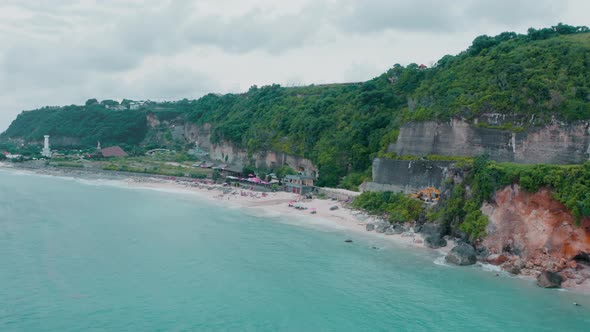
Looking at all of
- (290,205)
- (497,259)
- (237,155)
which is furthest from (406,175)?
(237,155)

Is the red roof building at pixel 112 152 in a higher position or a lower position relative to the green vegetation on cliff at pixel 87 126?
lower

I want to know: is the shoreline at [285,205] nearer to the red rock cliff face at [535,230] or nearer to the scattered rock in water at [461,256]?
the scattered rock in water at [461,256]

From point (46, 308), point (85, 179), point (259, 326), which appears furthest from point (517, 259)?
point (85, 179)

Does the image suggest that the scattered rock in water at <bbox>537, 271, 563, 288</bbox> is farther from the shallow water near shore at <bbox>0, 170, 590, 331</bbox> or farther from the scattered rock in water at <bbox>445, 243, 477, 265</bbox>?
the scattered rock in water at <bbox>445, 243, 477, 265</bbox>

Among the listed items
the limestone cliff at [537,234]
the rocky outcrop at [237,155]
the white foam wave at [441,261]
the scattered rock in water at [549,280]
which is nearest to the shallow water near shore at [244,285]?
the white foam wave at [441,261]

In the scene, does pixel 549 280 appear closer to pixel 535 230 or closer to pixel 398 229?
pixel 535 230

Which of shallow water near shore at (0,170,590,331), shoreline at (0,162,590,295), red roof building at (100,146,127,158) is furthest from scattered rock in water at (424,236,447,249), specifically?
red roof building at (100,146,127,158)

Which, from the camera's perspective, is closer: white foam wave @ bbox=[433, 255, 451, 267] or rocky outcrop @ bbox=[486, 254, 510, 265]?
rocky outcrop @ bbox=[486, 254, 510, 265]
